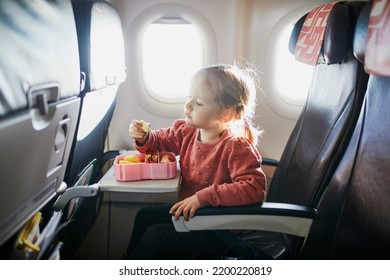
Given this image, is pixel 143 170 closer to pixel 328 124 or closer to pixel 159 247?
pixel 159 247

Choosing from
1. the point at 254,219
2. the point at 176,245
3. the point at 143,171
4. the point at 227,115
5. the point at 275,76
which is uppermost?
the point at 275,76

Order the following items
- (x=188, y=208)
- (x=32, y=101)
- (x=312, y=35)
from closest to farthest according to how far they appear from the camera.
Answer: (x=32, y=101) < (x=188, y=208) < (x=312, y=35)

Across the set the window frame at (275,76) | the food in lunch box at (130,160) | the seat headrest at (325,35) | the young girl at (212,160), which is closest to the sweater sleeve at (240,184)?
the young girl at (212,160)

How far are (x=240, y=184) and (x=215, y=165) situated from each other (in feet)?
0.49

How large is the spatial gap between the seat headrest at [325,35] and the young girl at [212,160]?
0.25m

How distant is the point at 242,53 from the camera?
168 centimetres

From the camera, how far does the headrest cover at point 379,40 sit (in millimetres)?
760

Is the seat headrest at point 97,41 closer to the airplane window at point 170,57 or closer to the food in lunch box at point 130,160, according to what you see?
the food in lunch box at point 130,160

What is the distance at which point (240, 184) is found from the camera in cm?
104

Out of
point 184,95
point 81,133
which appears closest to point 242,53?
point 184,95

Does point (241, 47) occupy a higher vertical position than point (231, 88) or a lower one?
higher

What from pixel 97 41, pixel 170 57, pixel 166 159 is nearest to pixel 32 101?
pixel 97 41

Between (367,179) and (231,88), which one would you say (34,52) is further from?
(367,179)

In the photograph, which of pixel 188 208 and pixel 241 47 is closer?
pixel 188 208
